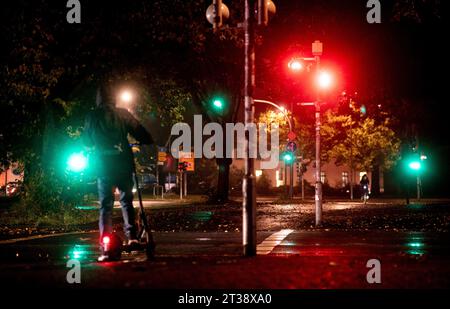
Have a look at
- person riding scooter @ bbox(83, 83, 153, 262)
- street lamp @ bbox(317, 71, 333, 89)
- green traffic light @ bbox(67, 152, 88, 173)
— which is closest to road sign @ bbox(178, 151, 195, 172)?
green traffic light @ bbox(67, 152, 88, 173)

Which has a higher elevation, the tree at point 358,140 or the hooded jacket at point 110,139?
the tree at point 358,140

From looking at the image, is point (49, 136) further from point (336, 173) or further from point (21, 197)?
point (336, 173)

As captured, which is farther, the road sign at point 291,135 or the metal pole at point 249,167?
the road sign at point 291,135

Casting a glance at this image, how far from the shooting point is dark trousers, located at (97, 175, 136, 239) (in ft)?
28.9

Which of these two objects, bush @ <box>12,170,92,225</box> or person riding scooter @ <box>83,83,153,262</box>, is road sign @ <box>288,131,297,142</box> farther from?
person riding scooter @ <box>83,83,153,262</box>

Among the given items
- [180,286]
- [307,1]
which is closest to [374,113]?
[307,1]

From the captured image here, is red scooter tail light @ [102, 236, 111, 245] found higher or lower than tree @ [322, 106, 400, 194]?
lower

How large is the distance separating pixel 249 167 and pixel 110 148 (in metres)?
1.91

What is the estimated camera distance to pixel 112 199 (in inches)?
354

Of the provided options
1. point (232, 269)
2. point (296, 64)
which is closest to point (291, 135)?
point (296, 64)

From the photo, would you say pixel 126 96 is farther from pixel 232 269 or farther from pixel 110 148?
pixel 232 269

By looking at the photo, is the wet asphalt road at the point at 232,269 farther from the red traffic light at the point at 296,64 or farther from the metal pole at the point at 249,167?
the red traffic light at the point at 296,64

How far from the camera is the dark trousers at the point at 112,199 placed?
881cm

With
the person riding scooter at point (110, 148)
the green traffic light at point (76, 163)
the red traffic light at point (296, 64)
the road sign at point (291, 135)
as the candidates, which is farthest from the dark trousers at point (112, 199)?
the road sign at point (291, 135)
